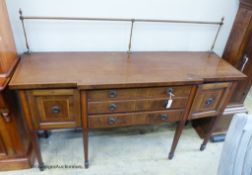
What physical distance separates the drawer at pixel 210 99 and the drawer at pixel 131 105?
4.9 inches

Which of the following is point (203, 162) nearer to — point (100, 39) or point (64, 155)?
point (64, 155)

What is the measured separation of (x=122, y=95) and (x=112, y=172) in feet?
2.33

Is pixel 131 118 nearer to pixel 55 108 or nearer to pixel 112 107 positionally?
pixel 112 107

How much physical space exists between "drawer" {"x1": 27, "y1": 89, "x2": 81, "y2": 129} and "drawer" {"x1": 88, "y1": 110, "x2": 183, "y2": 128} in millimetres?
118

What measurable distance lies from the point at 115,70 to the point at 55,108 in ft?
1.46

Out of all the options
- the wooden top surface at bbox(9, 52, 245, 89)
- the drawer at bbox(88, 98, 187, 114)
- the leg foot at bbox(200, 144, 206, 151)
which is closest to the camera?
the wooden top surface at bbox(9, 52, 245, 89)

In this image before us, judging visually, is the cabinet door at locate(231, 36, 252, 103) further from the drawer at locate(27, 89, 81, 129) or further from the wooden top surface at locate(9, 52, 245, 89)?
the drawer at locate(27, 89, 81, 129)

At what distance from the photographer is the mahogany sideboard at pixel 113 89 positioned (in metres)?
1.15

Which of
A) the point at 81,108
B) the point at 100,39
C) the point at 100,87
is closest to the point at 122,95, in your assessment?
the point at 100,87

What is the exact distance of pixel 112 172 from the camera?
1559 millimetres

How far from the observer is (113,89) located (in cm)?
118

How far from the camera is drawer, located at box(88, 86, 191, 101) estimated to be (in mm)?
1188

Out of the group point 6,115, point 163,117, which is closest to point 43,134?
point 6,115

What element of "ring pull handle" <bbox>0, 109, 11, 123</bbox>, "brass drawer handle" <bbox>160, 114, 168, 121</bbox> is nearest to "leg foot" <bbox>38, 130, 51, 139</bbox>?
"ring pull handle" <bbox>0, 109, 11, 123</bbox>
